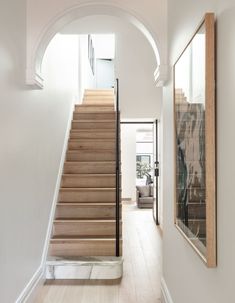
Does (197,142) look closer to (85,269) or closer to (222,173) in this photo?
(222,173)

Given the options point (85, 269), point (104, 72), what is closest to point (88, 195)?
point (85, 269)

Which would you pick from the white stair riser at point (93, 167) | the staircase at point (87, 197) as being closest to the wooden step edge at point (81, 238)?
the staircase at point (87, 197)

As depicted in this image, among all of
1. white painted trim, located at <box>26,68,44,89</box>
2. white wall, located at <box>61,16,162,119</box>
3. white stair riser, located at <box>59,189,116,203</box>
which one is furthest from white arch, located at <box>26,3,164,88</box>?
white wall, located at <box>61,16,162,119</box>

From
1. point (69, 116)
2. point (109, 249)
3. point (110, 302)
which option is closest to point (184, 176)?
point (110, 302)

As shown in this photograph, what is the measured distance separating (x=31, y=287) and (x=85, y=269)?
74 centimetres

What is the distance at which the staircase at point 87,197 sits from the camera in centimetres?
402

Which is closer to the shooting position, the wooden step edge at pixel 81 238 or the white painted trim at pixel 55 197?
the white painted trim at pixel 55 197

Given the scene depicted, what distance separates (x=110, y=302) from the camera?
123 inches

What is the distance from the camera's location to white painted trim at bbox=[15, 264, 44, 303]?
9.24 feet

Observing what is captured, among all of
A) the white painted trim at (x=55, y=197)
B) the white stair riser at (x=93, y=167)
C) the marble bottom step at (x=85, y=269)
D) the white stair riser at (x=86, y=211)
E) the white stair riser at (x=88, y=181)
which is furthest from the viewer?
the white stair riser at (x=93, y=167)

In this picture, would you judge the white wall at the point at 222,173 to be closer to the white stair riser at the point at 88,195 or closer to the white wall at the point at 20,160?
the white wall at the point at 20,160

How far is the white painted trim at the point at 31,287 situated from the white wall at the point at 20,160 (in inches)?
1.9

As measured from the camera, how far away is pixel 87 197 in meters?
4.85

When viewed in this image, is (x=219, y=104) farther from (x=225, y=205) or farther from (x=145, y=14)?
(x=145, y=14)
